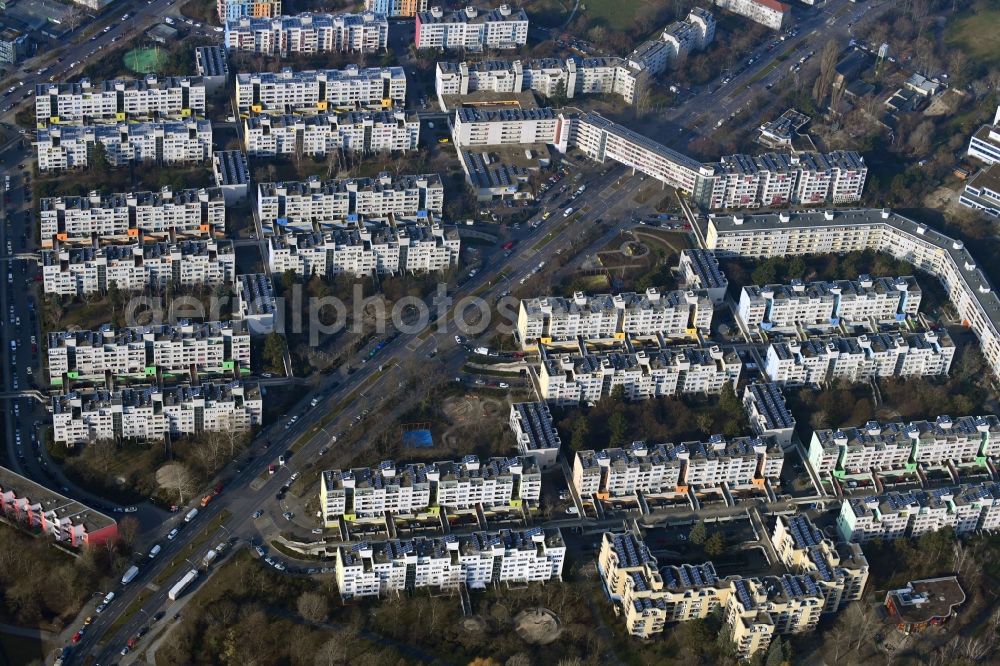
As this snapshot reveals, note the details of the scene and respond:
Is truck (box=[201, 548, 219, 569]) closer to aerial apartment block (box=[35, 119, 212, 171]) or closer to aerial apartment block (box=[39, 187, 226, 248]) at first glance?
A: aerial apartment block (box=[39, 187, 226, 248])

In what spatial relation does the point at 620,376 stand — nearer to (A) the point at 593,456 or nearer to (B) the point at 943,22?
(A) the point at 593,456

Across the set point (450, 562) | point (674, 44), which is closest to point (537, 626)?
point (450, 562)

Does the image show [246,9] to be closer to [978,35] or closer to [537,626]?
[978,35]

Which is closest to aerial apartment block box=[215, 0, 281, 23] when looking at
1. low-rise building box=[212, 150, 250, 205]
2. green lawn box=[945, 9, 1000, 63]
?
low-rise building box=[212, 150, 250, 205]

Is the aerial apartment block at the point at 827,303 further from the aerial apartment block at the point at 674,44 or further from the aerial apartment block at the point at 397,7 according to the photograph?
the aerial apartment block at the point at 397,7

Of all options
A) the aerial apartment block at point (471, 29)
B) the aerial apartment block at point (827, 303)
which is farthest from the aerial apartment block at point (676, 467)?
the aerial apartment block at point (471, 29)
